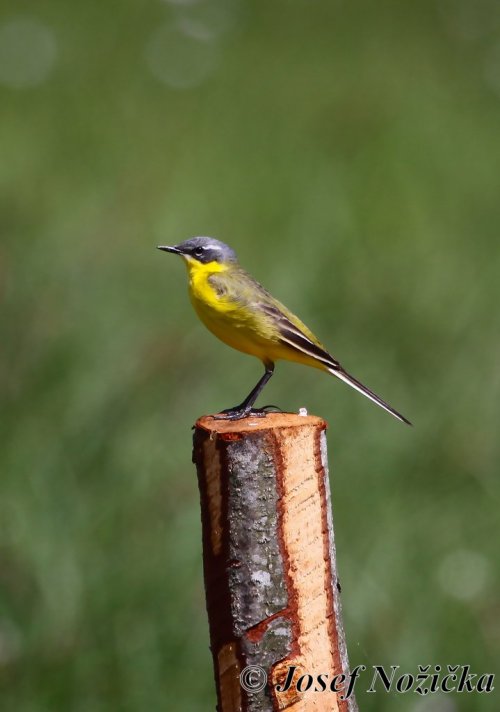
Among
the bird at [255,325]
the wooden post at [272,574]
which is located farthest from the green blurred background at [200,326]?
the wooden post at [272,574]

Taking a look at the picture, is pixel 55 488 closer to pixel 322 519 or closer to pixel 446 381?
pixel 322 519

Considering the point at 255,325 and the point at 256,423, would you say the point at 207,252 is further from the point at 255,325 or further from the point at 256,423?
the point at 256,423

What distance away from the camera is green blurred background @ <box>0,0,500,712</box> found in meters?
4.47

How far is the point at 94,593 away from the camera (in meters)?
4.46

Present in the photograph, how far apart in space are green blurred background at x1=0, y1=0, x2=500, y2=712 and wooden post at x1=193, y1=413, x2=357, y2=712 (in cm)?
146

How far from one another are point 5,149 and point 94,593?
595cm

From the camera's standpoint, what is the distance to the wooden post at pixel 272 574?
2.79m
